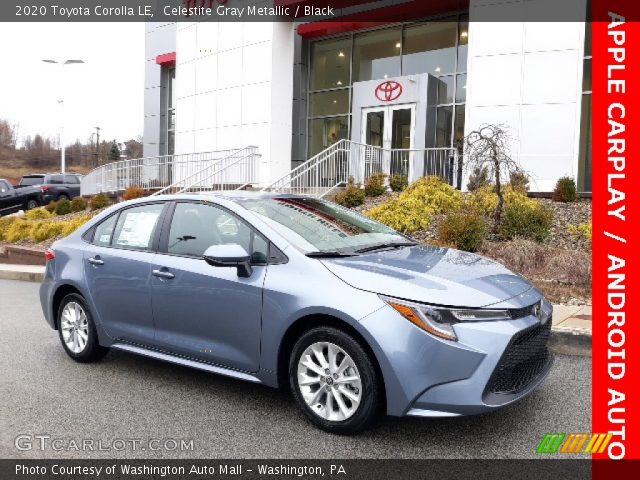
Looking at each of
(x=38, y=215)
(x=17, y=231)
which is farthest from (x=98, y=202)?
(x=17, y=231)

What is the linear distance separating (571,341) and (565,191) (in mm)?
7925

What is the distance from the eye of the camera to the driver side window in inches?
169

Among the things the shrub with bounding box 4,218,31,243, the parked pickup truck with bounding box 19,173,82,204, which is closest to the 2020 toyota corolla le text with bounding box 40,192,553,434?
the shrub with bounding box 4,218,31,243

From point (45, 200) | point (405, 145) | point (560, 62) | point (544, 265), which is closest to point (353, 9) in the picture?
point (405, 145)

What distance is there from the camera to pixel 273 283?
3961mm

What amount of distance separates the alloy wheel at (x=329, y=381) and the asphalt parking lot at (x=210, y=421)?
0.60 feet

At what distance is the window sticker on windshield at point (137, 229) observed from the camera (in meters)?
4.98

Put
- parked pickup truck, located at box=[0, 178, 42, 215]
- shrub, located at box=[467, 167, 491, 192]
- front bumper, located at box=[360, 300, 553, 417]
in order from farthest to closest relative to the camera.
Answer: parked pickup truck, located at box=[0, 178, 42, 215]
shrub, located at box=[467, 167, 491, 192]
front bumper, located at box=[360, 300, 553, 417]

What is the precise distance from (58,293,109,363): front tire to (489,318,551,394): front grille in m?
3.65

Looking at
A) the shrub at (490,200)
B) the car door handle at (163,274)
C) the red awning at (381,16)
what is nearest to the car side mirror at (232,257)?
the car door handle at (163,274)

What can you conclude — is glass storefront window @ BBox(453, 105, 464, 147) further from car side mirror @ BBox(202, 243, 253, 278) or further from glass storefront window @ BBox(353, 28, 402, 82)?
car side mirror @ BBox(202, 243, 253, 278)

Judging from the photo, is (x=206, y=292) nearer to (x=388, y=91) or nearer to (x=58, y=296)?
(x=58, y=296)

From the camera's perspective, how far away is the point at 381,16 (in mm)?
19188

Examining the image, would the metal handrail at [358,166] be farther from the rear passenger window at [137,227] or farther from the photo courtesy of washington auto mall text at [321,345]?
the rear passenger window at [137,227]
